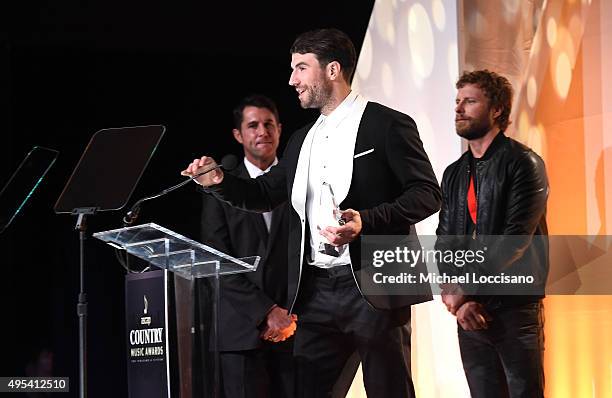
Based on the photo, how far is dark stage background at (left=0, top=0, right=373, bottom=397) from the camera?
6.00m

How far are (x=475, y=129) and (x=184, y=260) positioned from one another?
54.1 inches

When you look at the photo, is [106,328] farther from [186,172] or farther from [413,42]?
[186,172]

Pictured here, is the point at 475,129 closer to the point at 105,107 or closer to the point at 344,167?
the point at 344,167

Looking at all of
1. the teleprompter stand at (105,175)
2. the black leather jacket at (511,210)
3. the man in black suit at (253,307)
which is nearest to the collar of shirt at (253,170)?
the man in black suit at (253,307)

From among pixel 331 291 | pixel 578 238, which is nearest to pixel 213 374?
pixel 331 291

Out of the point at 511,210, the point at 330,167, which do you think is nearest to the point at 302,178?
the point at 330,167

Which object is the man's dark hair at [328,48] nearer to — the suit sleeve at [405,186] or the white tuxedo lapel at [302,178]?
the white tuxedo lapel at [302,178]

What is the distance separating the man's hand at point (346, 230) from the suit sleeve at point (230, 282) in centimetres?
130

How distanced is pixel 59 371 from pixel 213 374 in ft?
9.60

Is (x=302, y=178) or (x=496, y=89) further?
(x=496, y=89)

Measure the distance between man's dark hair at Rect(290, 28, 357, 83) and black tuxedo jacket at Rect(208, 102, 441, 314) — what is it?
0.20 metres

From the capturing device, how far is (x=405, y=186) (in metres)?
3.37

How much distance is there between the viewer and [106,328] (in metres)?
6.39

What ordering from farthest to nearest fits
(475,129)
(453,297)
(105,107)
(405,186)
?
(105,107) < (475,129) < (453,297) < (405,186)
